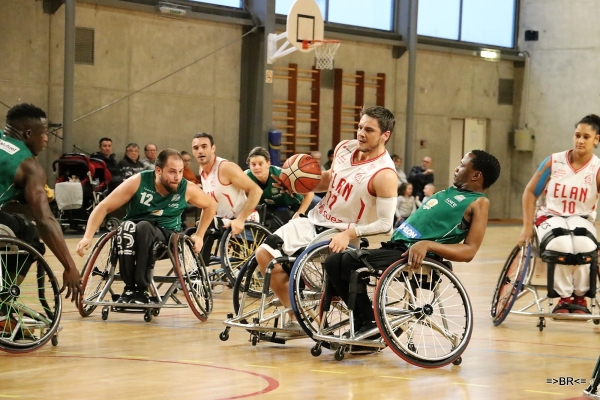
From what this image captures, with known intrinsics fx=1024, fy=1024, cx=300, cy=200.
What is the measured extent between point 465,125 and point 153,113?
274 inches

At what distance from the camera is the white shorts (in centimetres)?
498

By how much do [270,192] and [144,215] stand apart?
80.1 inches

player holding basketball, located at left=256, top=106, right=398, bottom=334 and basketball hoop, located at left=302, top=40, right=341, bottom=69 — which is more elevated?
basketball hoop, located at left=302, top=40, right=341, bottom=69

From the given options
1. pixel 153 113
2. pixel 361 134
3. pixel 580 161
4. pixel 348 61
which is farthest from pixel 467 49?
pixel 361 134

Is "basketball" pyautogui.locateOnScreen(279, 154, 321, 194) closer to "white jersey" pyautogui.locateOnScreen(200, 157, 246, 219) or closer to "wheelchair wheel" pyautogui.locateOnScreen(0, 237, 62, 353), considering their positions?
"wheelchair wheel" pyautogui.locateOnScreen(0, 237, 62, 353)

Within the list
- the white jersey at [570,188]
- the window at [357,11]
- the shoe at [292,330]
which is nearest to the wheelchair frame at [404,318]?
the shoe at [292,330]

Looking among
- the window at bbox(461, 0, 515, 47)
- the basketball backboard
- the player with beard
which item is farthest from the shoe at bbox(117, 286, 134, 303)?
the window at bbox(461, 0, 515, 47)

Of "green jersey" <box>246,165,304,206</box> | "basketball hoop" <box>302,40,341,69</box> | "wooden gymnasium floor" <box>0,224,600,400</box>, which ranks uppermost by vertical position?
"basketball hoop" <box>302,40,341,69</box>

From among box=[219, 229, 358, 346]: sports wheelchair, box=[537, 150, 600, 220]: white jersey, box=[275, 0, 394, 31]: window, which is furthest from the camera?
box=[275, 0, 394, 31]: window

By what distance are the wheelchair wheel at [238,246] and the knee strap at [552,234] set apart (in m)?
2.03

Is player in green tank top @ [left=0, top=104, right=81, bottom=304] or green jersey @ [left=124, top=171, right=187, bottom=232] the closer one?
player in green tank top @ [left=0, top=104, right=81, bottom=304]

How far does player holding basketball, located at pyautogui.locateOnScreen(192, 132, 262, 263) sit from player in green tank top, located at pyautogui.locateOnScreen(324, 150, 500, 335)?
2426 mm

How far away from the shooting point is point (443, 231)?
4730mm

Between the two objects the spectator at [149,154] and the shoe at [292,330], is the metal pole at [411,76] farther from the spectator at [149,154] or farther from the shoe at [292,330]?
the shoe at [292,330]
